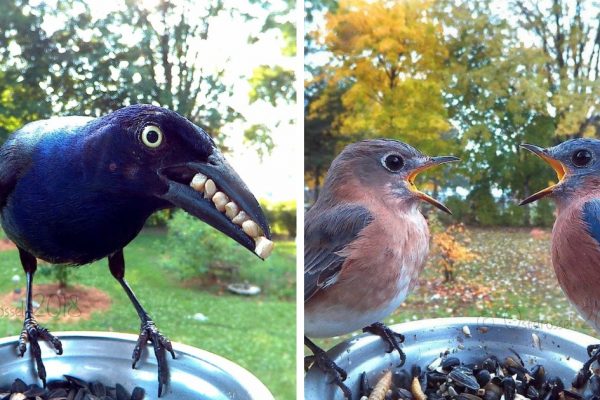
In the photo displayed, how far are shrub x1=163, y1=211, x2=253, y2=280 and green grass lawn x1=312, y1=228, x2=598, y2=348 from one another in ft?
1.61

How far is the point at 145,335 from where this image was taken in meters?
1.30

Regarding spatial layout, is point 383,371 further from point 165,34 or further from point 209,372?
point 165,34

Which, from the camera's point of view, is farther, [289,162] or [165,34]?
[289,162]

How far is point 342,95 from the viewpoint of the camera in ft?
5.18

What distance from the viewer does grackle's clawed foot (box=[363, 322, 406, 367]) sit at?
1365mm

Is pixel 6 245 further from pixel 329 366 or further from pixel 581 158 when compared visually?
pixel 581 158

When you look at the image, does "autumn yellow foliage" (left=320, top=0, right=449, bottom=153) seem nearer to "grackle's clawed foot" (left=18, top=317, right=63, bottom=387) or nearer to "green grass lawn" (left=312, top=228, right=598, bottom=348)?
"green grass lawn" (left=312, top=228, right=598, bottom=348)

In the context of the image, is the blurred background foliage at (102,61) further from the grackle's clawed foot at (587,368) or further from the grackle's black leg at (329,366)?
the grackle's clawed foot at (587,368)

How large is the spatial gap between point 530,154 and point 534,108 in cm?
10

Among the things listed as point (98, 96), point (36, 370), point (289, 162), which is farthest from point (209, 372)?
point (289, 162)

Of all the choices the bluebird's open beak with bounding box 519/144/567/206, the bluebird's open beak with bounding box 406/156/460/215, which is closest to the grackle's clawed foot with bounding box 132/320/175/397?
the bluebird's open beak with bounding box 406/156/460/215

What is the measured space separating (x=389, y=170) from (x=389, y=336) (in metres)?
0.36

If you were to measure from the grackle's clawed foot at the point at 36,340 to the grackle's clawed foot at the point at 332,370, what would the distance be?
527 mm

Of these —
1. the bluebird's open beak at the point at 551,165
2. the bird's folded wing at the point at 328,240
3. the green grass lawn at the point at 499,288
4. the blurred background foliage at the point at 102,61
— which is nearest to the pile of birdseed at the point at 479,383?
the green grass lawn at the point at 499,288
